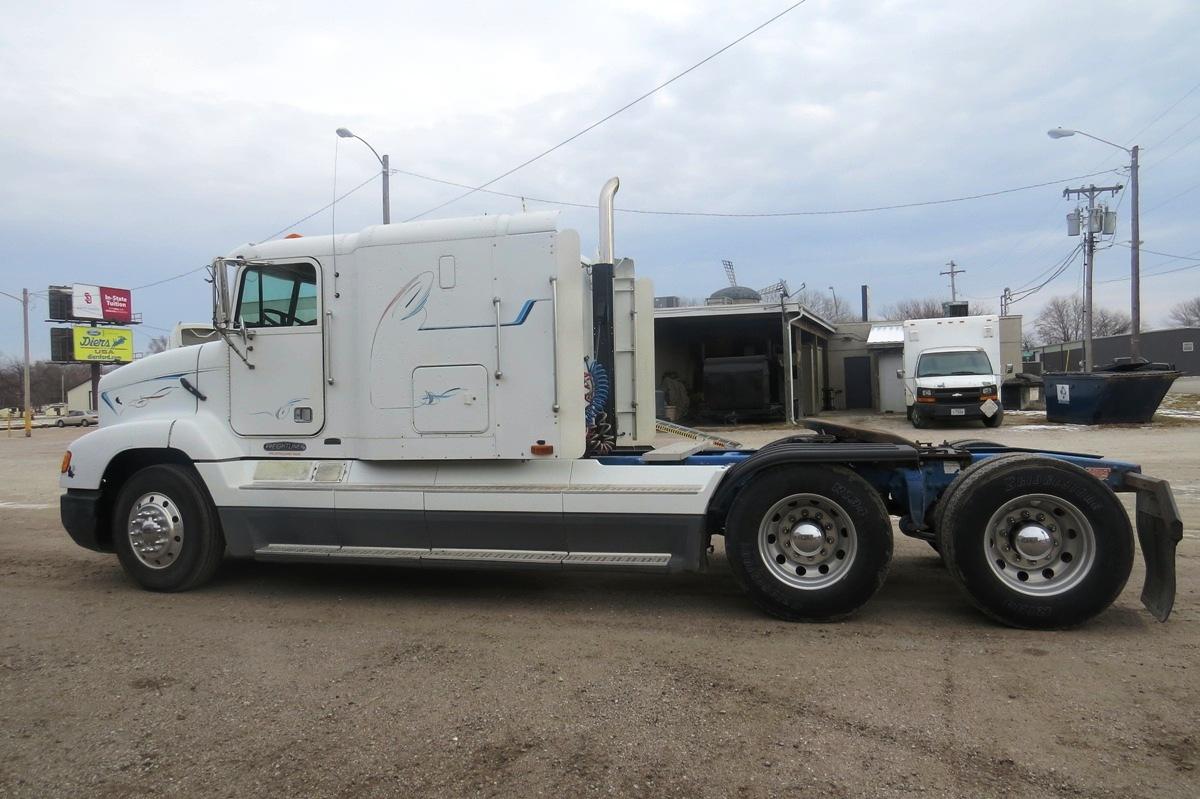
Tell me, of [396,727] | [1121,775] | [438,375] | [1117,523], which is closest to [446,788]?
[396,727]

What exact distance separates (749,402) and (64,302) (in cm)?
5935

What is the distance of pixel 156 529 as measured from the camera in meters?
6.21

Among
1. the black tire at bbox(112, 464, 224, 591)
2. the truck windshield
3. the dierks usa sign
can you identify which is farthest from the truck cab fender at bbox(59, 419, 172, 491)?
the dierks usa sign

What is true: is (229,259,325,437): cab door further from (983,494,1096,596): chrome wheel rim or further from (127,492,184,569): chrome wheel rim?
(983,494,1096,596): chrome wheel rim

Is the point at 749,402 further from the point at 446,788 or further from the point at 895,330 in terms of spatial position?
the point at 446,788

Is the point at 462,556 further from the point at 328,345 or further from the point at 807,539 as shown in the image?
the point at 807,539

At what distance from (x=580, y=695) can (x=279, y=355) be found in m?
3.60

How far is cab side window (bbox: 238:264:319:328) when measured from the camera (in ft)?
20.2

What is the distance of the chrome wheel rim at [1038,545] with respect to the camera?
494 centimetres

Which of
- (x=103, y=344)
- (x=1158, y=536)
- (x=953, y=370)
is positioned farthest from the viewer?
(x=103, y=344)

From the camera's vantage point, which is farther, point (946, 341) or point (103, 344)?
point (103, 344)

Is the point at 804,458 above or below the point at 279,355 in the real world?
below

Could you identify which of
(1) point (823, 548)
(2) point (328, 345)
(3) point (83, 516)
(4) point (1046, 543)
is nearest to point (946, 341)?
(4) point (1046, 543)

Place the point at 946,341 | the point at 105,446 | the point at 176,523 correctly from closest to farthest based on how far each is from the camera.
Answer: the point at 176,523 → the point at 105,446 → the point at 946,341
